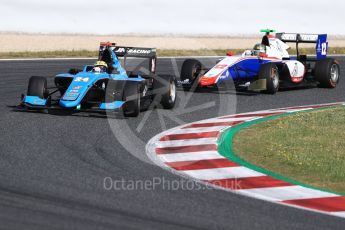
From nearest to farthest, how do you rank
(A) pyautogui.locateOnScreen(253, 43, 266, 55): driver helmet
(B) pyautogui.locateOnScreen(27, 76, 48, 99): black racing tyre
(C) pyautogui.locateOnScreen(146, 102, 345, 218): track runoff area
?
(C) pyautogui.locateOnScreen(146, 102, 345, 218): track runoff area
(B) pyautogui.locateOnScreen(27, 76, 48, 99): black racing tyre
(A) pyautogui.locateOnScreen(253, 43, 266, 55): driver helmet

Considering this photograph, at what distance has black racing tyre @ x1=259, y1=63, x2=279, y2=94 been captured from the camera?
56.2ft

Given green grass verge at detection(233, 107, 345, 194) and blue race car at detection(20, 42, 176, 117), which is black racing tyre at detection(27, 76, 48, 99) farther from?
green grass verge at detection(233, 107, 345, 194)

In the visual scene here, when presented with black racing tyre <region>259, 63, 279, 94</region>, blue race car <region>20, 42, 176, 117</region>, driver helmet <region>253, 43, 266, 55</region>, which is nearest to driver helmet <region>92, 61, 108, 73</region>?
blue race car <region>20, 42, 176, 117</region>

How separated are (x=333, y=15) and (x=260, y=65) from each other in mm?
42739

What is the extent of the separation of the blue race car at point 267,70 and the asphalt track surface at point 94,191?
157 inches

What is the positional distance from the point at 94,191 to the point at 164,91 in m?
6.60

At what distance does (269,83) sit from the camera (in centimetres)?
1727

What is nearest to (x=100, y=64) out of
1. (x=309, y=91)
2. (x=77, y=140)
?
(x=77, y=140)

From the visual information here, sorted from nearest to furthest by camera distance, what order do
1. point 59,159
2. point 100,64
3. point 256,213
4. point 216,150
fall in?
1. point 256,213
2. point 59,159
3. point 216,150
4. point 100,64

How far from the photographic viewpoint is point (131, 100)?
13609 mm

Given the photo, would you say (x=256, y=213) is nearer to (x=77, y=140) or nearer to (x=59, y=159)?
(x=59, y=159)

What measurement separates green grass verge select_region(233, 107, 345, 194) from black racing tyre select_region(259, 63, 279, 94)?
2.56 meters

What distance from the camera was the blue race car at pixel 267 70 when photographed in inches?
677

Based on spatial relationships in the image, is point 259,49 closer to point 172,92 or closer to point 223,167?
point 172,92
